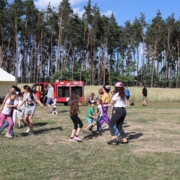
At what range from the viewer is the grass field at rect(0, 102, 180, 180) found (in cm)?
534

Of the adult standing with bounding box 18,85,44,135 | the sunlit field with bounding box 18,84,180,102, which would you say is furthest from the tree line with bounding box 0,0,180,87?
the adult standing with bounding box 18,85,44,135

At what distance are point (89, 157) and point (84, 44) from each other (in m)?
48.7

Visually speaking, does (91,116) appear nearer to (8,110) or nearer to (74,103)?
(74,103)

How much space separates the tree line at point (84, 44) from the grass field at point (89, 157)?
38.8 m

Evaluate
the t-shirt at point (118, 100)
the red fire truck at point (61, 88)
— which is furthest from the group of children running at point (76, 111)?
the red fire truck at point (61, 88)

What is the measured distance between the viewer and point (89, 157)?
6.59m

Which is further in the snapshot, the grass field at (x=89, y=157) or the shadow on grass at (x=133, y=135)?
the shadow on grass at (x=133, y=135)

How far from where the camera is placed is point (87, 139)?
29.3 feet

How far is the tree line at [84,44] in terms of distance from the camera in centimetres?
4828

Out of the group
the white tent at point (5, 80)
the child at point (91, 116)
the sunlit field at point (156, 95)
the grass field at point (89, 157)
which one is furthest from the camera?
the sunlit field at point (156, 95)

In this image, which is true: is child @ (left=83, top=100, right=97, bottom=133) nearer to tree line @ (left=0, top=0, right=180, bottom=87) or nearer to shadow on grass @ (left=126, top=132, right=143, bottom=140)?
shadow on grass @ (left=126, top=132, right=143, bottom=140)

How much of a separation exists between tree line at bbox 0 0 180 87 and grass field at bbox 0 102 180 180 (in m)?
38.8

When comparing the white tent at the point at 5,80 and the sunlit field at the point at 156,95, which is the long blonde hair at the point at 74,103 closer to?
the white tent at the point at 5,80

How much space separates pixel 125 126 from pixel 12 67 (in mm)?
49691
